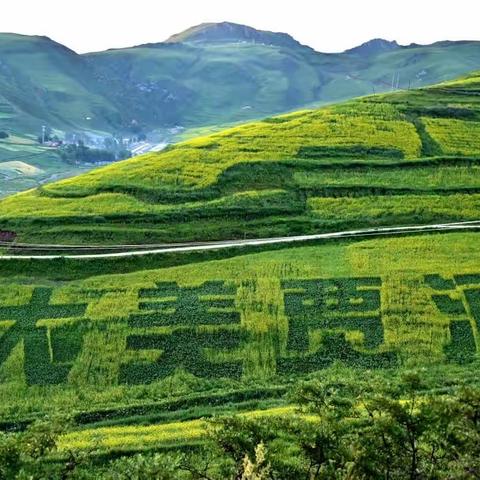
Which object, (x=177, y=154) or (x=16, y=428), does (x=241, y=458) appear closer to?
(x=16, y=428)

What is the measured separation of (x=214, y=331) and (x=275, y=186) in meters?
28.6

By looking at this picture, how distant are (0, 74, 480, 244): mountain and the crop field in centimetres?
796

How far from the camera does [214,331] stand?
1779 inches

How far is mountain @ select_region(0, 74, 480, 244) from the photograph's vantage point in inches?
2431

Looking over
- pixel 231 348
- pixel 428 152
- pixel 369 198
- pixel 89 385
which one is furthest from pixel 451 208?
pixel 89 385

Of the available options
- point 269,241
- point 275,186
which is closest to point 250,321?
point 269,241

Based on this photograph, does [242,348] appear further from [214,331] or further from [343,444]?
[343,444]

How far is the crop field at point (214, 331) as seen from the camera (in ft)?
126

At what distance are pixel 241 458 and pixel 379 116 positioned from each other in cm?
7665

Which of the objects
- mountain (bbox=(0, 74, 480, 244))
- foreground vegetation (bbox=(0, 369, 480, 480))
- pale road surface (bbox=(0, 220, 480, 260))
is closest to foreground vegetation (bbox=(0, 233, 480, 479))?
foreground vegetation (bbox=(0, 369, 480, 480))

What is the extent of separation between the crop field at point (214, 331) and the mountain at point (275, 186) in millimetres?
7956

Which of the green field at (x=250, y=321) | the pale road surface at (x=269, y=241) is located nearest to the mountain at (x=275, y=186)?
the green field at (x=250, y=321)

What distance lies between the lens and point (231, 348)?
144 feet

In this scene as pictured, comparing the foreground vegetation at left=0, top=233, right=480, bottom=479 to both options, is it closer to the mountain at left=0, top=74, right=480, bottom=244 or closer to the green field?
the green field
